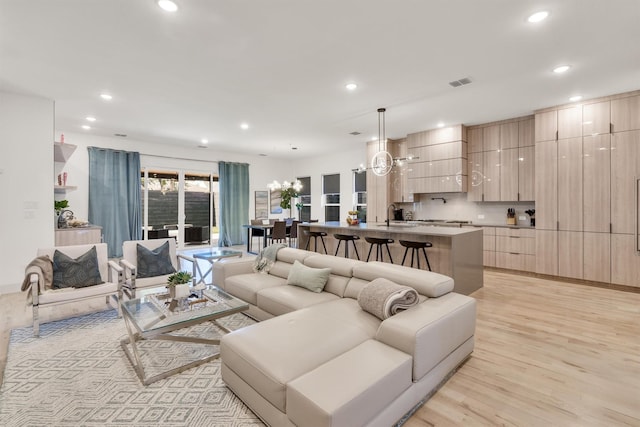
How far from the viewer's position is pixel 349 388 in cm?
158

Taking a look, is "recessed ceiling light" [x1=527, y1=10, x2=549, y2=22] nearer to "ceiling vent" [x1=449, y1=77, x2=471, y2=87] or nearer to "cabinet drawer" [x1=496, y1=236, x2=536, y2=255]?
"ceiling vent" [x1=449, y1=77, x2=471, y2=87]

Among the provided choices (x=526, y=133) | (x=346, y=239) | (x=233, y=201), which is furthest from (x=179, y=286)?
(x=233, y=201)

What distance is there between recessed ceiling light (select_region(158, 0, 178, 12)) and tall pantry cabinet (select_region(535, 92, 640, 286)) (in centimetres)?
594

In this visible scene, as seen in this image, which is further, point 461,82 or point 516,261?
point 516,261

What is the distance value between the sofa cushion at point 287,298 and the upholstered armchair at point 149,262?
124 cm

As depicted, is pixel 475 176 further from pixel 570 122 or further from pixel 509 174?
pixel 570 122

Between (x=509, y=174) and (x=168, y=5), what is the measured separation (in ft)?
20.7

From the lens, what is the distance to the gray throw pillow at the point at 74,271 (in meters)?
3.55

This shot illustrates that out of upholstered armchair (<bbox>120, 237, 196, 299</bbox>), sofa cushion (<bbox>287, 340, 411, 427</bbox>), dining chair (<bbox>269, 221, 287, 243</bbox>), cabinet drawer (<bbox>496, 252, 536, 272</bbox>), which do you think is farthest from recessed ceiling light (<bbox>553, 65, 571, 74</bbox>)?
dining chair (<bbox>269, 221, 287, 243</bbox>)

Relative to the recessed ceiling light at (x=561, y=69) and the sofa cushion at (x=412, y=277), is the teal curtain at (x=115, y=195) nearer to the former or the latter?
the sofa cushion at (x=412, y=277)

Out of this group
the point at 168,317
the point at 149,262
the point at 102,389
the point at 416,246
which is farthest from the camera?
the point at 416,246

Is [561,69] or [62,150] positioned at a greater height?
[561,69]

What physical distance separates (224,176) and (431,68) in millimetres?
7105

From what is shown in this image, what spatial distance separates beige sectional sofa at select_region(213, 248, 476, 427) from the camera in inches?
62.4
